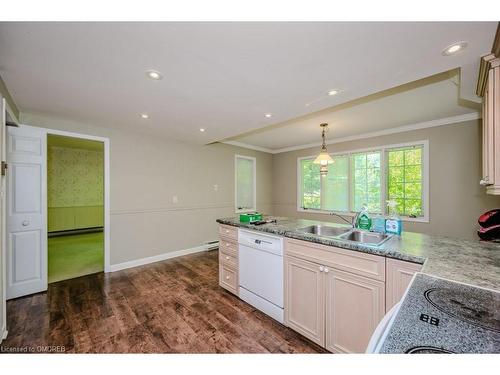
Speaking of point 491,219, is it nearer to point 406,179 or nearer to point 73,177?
point 406,179

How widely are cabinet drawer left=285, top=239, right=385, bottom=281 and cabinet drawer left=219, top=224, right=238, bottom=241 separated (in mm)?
791

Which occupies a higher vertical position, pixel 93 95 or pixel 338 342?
pixel 93 95

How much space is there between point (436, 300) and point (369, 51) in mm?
1564

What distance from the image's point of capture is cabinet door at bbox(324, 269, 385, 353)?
1.47m

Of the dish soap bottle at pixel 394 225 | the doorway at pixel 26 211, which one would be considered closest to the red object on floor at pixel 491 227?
the dish soap bottle at pixel 394 225

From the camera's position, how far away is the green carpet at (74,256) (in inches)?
133

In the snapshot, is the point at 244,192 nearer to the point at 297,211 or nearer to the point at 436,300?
the point at 297,211

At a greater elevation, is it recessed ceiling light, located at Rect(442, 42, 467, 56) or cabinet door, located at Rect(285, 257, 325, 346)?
recessed ceiling light, located at Rect(442, 42, 467, 56)

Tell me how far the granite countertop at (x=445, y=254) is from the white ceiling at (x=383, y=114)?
1.70 metres

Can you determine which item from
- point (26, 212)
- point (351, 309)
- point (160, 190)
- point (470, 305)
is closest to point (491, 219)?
point (351, 309)

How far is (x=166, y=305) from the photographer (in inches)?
96.0

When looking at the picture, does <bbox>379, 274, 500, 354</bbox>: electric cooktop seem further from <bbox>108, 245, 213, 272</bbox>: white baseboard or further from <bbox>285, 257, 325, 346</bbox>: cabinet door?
<bbox>108, 245, 213, 272</bbox>: white baseboard

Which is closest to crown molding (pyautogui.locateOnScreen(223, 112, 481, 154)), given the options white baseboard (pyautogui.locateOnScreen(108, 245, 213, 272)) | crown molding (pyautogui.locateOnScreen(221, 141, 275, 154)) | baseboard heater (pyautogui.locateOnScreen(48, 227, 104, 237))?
crown molding (pyautogui.locateOnScreen(221, 141, 275, 154))

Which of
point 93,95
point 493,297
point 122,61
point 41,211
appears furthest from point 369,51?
point 41,211
